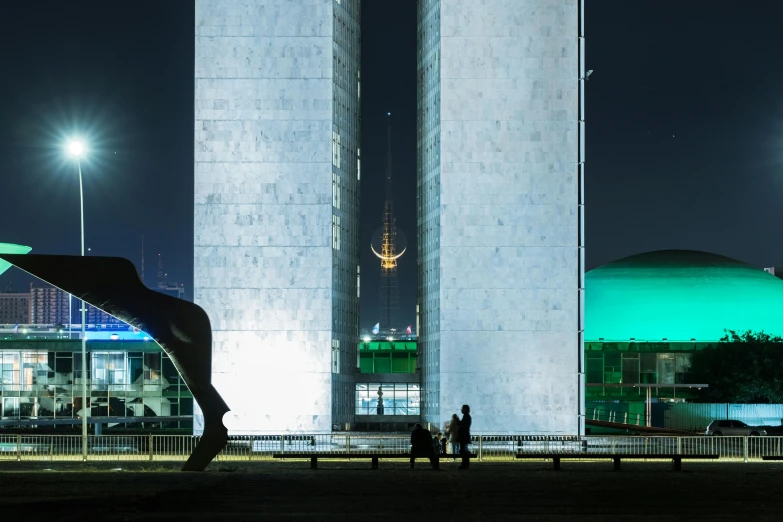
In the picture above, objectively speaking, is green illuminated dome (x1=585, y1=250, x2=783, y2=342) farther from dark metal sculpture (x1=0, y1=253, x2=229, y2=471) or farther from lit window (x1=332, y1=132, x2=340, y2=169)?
dark metal sculpture (x1=0, y1=253, x2=229, y2=471)

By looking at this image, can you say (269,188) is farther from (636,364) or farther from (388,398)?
(636,364)

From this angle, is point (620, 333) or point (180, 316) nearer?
point (180, 316)

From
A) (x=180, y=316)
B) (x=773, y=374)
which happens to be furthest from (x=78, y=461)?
(x=773, y=374)

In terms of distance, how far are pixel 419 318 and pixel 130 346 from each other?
19.6 metres

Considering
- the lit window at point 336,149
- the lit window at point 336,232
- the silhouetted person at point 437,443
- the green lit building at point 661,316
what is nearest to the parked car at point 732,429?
the green lit building at point 661,316

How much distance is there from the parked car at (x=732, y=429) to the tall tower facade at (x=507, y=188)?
1782 centimetres

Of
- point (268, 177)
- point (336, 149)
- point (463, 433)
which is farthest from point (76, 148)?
point (463, 433)

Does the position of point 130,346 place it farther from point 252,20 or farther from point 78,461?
point 78,461

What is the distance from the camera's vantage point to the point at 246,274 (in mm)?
68188

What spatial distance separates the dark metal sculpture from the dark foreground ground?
8.99 ft

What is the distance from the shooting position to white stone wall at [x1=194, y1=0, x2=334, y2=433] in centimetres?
6800

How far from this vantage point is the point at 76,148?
2137 inches

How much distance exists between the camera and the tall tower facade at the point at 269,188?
223 ft

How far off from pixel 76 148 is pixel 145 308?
20351 mm
